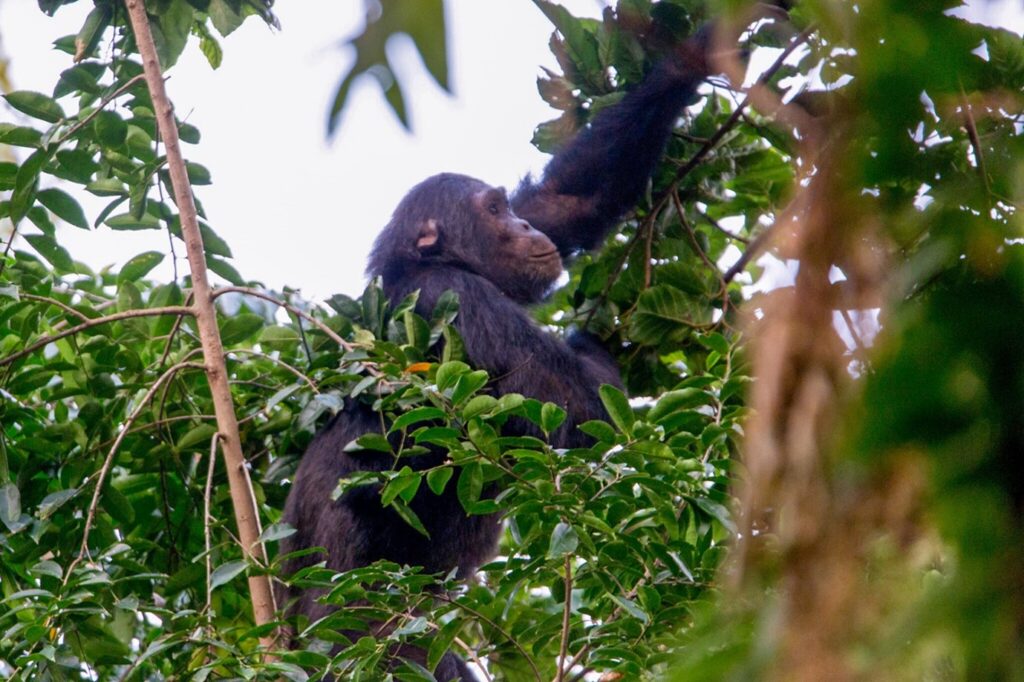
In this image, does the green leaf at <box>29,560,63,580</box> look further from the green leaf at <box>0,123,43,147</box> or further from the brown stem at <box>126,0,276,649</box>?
→ the green leaf at <box>0,123,43,147</box>

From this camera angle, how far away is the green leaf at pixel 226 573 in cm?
276

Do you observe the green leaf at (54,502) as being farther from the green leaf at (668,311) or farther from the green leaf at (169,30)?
the green leaf at (668,311)

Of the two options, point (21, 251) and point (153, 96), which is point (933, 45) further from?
point (21, 251)

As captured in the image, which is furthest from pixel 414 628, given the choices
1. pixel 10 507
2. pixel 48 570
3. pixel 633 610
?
pixel 10 507

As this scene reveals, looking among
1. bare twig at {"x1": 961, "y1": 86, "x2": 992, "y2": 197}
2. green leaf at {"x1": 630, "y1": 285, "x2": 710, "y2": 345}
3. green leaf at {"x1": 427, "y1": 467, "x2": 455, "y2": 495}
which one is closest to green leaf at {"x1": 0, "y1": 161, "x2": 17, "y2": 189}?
green leaf at {"x1": 427, "y1": 467, "x2": 455, "y2": 495}

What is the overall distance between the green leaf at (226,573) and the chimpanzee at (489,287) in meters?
1.00

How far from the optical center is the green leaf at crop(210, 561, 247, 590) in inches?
Result: 109

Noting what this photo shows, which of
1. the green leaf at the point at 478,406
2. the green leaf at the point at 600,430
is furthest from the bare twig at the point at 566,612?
the green leaf at the point at 478,406

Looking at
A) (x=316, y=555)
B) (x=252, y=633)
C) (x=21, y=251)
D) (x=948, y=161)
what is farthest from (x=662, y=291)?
(x=948, y=161)

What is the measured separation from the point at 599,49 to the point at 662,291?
33.0 inches

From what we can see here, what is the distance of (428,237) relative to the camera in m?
5.19

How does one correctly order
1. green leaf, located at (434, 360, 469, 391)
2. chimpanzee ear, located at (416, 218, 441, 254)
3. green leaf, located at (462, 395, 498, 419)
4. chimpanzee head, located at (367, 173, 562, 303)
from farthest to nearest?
chimpanzee ear, located at (416, 218, 441, 254) → chimpanzee head, located at (367, 173, 562, 303) → green leaf, located at (434, 360, 469, 391) → green leaf, located at (462, 395, 498, 419)

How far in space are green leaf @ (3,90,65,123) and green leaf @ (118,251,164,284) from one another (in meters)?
0.58

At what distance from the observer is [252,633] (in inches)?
104
